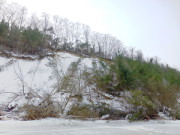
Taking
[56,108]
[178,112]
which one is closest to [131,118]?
[178,112]

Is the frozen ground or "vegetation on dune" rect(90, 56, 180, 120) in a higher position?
"vegetation on dune" rect(90, 56, 180, 120)

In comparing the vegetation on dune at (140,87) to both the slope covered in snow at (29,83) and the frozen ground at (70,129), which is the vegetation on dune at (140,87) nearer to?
the slope covered in snow at (29,83)

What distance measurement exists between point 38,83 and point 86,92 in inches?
235

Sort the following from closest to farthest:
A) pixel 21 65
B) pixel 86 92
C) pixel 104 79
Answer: pixel 86 92 → pixel 104 79 → pixel 21 65

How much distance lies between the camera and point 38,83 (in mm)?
17094

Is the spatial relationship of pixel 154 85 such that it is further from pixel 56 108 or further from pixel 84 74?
pixel 56 108

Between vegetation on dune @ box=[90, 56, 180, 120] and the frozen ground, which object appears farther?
vegetation on dune @ box=[90, 56, 180, 120]

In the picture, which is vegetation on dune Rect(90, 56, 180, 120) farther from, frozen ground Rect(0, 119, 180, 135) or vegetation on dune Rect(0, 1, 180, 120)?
frozen ground Rect(0, 119, 180, 135)

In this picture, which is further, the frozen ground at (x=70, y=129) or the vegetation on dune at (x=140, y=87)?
the vegetation on dune at (x=140, y=87)

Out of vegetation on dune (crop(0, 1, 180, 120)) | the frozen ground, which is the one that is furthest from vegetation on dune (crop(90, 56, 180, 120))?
the frozen ground

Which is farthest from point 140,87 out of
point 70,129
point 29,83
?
point 29,83

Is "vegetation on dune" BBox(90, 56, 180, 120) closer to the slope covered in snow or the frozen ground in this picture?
the slope covered in snow

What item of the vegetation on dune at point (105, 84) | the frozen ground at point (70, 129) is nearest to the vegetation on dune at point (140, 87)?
the vegetation on dune at point (105, 84)

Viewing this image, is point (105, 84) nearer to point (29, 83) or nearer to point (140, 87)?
point (140, 87)
